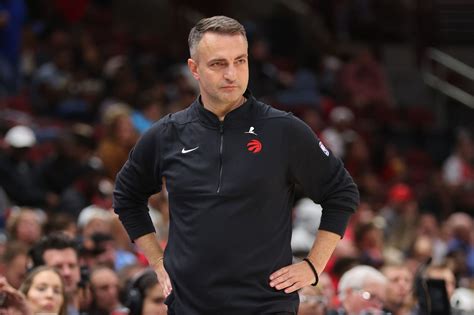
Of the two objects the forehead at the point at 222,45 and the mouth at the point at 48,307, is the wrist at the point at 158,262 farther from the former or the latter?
the mouth at the point at 48,307

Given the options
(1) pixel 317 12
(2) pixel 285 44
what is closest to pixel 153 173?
(2) pixel 285 44

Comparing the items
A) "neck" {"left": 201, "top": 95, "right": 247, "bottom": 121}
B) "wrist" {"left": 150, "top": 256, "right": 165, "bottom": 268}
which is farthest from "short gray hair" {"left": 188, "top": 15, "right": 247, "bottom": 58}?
"wrist" {"left": 150, "top": 256, "right": 165, "bottom": 268}

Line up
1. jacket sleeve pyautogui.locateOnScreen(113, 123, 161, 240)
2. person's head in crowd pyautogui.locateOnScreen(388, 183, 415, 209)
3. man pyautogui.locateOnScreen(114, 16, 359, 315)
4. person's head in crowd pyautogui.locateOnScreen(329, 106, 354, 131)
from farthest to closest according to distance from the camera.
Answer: person's head in crowd pyautogui.locateOnScreen(329, 106, 354, 131)
person's head in crowd pyautogui.locateOnScreen(388, 183, 415, 209)
jacket sleeve pyautogui.locateOnScreen(113, 123, 161, 240)
man pyautogui.locateOnScreen(114, 16, 359, 315)

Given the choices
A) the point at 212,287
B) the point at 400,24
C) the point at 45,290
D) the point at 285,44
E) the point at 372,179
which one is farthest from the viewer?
the point at 400,24

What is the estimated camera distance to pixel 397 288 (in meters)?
7.63

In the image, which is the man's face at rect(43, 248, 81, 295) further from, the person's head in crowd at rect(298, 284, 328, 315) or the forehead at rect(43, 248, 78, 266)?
the person's head in crowd at rect(298, 284, 328, 315)

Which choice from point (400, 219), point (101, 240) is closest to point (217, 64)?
point (101, 240)

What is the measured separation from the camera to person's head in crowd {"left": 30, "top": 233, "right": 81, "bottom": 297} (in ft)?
22.1

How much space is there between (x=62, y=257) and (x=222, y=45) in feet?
9.64

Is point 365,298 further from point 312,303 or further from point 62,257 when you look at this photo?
point 62,257

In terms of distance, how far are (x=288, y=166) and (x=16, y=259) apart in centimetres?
355

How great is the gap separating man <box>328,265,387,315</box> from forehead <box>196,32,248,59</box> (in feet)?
8.97

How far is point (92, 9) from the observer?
16562mm

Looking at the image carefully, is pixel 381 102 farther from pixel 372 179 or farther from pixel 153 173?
pixel 153 173
